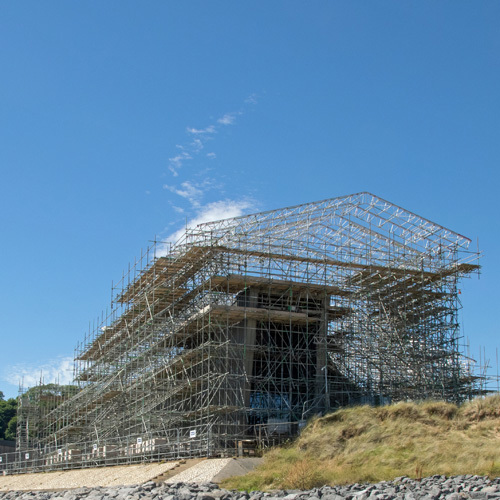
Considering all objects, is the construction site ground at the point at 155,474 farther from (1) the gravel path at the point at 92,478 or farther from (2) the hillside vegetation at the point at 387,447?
(2) the hillside vegetation at the point at 387,447

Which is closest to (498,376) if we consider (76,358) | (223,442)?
(223,442)

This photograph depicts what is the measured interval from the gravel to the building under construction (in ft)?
33.5

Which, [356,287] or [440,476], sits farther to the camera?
[356,287]

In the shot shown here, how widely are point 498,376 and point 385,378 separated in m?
6.53

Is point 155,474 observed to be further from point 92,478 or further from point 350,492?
point 350,492

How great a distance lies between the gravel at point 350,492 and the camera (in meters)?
17.4

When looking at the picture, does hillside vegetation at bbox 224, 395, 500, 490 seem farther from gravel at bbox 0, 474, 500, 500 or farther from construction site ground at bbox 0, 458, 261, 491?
gravel at bbox 0, 474, 500, 500

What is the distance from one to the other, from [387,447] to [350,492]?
860 centimetres

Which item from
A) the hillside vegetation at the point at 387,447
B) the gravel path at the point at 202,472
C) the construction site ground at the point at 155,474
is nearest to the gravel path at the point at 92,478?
the construction site ground at the point at 155,474

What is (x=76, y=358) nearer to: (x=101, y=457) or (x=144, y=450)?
(x=101, y=457)

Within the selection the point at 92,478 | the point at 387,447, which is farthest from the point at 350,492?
the point at 92,478

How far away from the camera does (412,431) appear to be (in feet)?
96.5

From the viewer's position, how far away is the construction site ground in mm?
28047

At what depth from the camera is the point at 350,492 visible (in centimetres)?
1981
